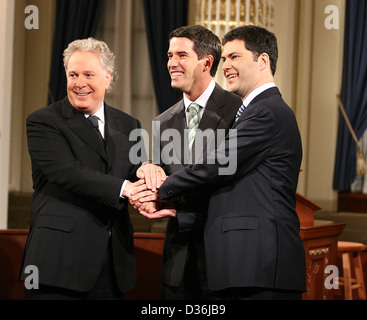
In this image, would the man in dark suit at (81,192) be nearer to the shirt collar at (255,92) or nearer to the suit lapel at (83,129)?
the suit lapel at (83,129)

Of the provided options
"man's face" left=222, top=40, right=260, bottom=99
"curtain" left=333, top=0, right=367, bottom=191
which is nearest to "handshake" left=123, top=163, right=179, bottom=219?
"man's face" left=222, top=40, right=260, bottom=99

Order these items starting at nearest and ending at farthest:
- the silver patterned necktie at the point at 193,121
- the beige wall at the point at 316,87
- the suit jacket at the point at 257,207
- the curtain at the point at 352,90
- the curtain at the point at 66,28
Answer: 1. the suit jacket at the point at 257,207
2. the silver patterned necktie at the point at 193,121
3. the curtain at the point at 352,90
4. the beige wall at the point at 316,87
5. the curtain at the point at 66,28

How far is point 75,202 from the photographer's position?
249 cm

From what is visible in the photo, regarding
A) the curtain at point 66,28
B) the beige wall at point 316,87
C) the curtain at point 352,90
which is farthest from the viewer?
the curtain at point 66,28

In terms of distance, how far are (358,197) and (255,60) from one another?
4647 millimetres

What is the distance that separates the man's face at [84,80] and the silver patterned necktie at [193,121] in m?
0.46

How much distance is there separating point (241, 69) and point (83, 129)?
74cm

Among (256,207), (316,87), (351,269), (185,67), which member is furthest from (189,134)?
(316,87)

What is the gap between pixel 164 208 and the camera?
2729 millimetres

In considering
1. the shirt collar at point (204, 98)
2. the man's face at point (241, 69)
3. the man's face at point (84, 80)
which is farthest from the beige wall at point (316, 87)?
the man's face at point (84, 80)

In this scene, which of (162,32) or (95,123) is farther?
(162,32)

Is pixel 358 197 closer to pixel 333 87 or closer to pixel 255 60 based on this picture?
pixel 333 87

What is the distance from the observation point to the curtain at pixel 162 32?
6973 mm

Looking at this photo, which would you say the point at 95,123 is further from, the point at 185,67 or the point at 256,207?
the point at 256,207
